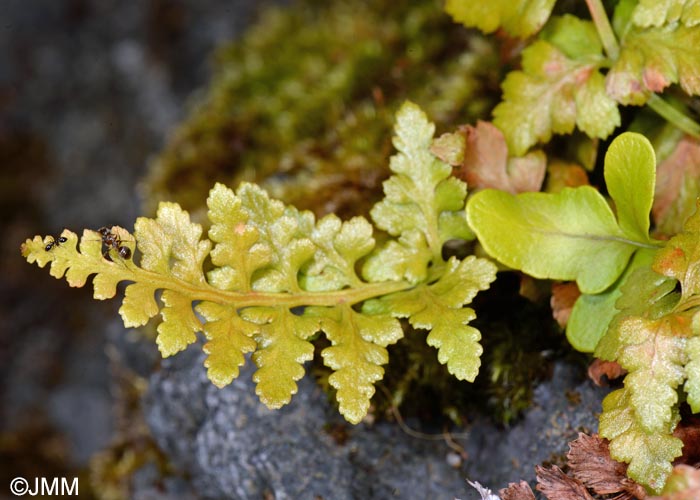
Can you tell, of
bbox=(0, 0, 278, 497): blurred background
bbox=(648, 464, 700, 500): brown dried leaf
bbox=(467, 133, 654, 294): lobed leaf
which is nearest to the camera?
bbox=(648, 464, 700, 500): brown dried leaf

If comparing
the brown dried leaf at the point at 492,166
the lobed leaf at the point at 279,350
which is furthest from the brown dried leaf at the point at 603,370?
the lobed leaf at the point at 279,350

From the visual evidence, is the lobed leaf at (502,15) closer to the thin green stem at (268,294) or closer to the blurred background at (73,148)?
the thin green stem at (268,294)

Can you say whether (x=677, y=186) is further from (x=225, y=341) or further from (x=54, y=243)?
(x=54, y=243)

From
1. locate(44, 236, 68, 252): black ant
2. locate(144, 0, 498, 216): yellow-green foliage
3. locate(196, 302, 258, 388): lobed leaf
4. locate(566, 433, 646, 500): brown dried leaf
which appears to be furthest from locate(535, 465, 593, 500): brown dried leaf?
locate(44, 236, 68, 252): black ant

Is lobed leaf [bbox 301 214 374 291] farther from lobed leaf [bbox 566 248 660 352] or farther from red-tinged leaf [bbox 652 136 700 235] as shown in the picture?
red-tinged leaf [bbox 652 136 700 235]

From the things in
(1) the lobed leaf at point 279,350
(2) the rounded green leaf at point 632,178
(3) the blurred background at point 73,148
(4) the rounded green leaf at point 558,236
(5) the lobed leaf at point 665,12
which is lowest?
(3) the blurred background at point 73,148

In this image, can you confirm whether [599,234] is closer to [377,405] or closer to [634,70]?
[634,70]
